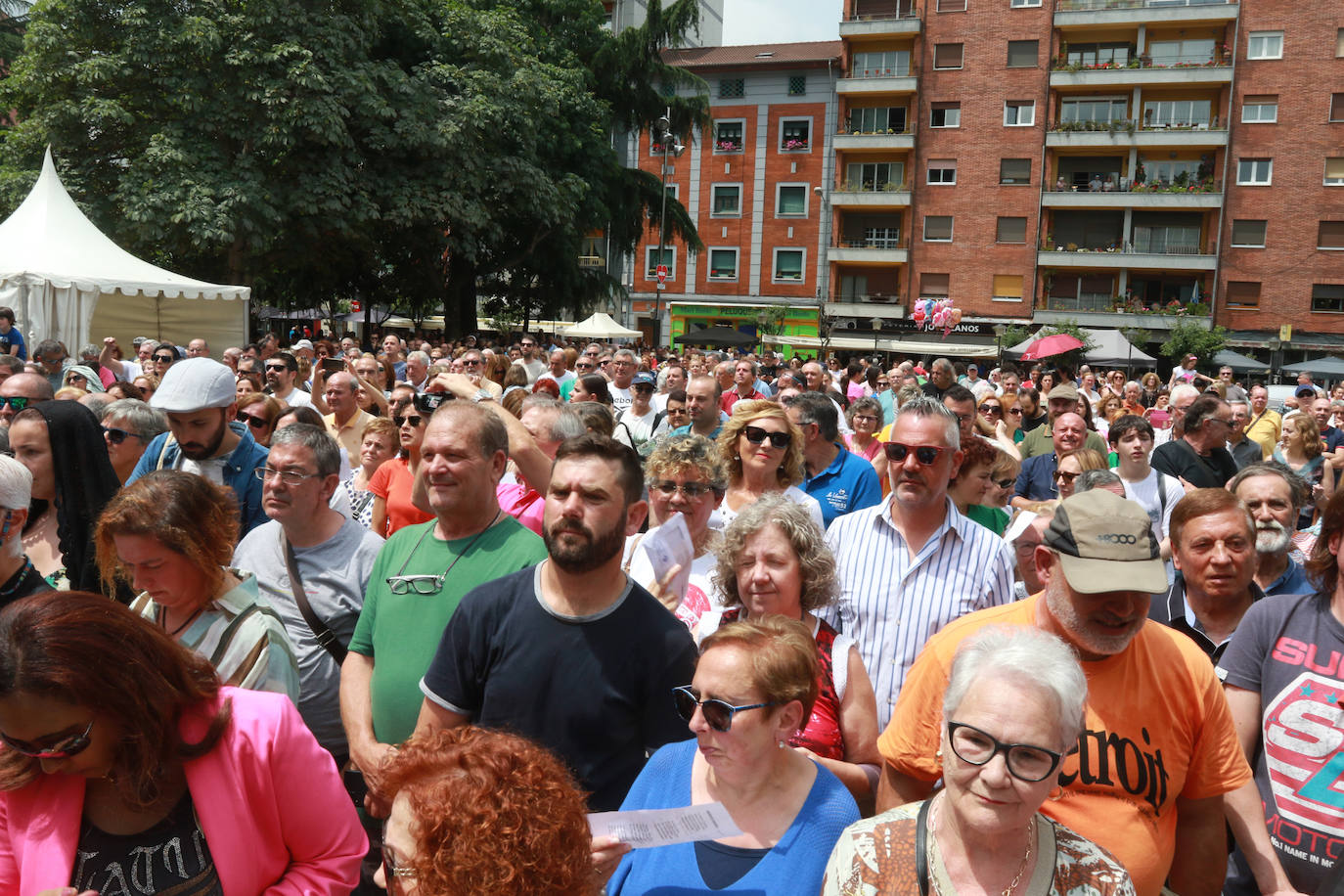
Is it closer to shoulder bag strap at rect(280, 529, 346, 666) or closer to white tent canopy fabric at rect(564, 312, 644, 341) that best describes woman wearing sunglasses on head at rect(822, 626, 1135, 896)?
shoulder bag strap at rect(280, 529, 346, 666)

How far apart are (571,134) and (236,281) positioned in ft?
35.2

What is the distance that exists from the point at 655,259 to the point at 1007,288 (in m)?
16.8

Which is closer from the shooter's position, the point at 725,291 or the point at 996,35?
the point at 996,35

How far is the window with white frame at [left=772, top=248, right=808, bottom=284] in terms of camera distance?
152ft

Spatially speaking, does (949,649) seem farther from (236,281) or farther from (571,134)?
(571,134)

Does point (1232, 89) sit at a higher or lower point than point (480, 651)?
higher

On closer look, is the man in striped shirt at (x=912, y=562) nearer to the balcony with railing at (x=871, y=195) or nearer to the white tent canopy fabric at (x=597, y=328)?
the white tent canopy fabric at (x=597, y=328)

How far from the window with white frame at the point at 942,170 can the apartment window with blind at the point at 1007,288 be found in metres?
4.71

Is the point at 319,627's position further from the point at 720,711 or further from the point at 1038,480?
the point at 1038,480

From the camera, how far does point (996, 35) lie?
41250mm

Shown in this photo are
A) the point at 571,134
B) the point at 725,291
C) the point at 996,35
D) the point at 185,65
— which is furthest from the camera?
the point at 725,291

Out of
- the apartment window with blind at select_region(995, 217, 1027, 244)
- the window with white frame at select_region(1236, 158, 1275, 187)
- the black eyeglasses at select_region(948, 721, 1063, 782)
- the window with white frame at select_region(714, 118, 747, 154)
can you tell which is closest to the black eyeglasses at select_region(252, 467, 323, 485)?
the black eyeglasses at select_region(948, 721, 1063, 782)

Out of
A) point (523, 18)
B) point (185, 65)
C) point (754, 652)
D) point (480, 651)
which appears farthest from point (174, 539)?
point (523, 18)

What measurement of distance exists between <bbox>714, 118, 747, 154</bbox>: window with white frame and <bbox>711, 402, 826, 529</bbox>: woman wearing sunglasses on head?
4469 centimetres
